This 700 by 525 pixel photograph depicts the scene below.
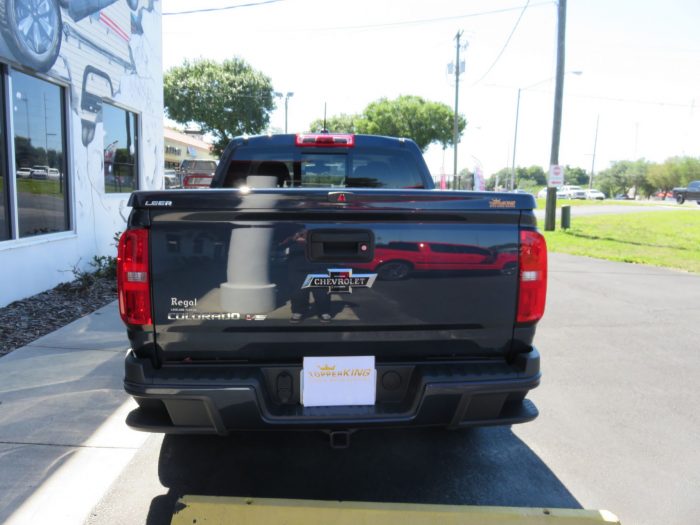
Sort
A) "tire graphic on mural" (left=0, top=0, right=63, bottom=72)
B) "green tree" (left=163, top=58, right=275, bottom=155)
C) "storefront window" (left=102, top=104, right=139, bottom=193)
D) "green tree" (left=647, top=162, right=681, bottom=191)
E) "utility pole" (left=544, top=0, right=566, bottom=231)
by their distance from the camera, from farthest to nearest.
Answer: "green tree" (left=647, top=162, right=681, bottom=191) < "green tree" (left=163, top=58, right=275, bottom=155) < "utility pole" (left=544, top=0, right=566, bottom=231) < "storefront window" (left=102, top=104, right=139, bottom=193) < "tire graphic on mural" (left=0, top=0, right=63, bottom=72)

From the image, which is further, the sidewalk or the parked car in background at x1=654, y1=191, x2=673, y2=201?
the parked car in background at x1=654, y1=191, x2=673, y2=201

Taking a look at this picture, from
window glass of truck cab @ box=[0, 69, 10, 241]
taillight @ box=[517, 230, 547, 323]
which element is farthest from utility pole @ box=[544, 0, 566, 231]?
taillight @ box=[517, 230, 547, 323]

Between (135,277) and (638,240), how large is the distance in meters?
17.2

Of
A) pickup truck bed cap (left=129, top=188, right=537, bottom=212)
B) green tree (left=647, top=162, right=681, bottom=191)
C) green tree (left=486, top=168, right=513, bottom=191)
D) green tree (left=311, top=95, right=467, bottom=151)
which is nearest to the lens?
pickup truck bed cap (left=129, top=188, right=537, bottom=212)

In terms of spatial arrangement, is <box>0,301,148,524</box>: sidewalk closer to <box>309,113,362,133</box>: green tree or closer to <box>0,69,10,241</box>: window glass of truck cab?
<box>0,69,10,241</box>: window glass of truck cab

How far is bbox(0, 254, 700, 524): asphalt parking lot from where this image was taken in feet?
10.3

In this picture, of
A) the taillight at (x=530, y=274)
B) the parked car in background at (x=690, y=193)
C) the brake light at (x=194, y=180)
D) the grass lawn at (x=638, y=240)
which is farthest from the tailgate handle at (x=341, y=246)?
the parked car in background at (x=690, y=193)

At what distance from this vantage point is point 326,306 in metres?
2.74

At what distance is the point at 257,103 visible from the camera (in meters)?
40.1

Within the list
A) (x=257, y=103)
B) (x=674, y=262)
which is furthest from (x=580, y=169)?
(x=674, y=262)

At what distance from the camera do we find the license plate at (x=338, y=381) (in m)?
2.78

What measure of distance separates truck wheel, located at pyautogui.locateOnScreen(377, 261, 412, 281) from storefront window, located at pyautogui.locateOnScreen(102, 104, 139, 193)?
330 inches

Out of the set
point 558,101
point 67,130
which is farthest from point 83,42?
point 558,101

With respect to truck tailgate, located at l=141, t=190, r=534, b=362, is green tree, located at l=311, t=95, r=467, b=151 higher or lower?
higher
